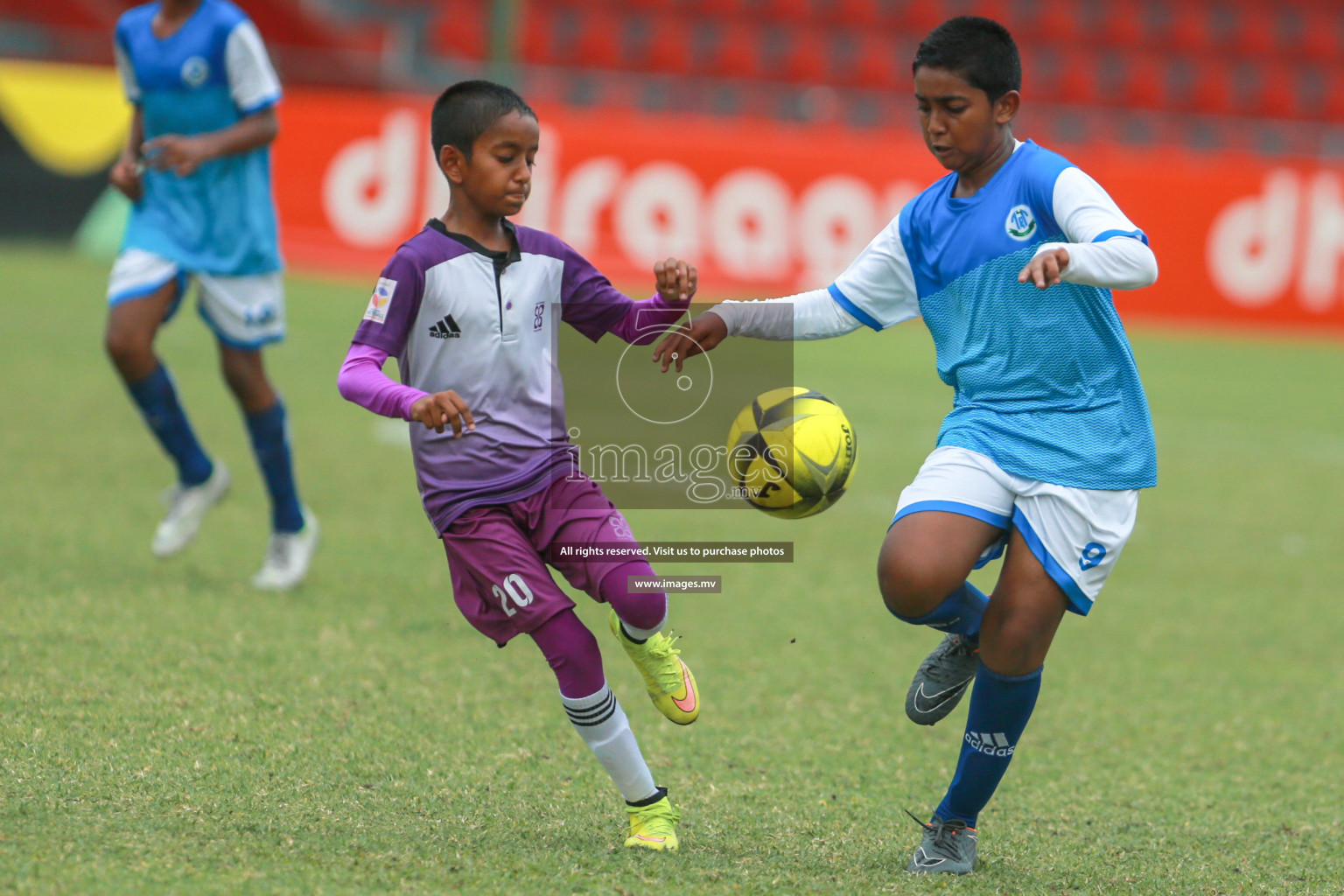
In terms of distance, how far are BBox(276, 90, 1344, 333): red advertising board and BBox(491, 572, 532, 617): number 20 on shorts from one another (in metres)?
11.9

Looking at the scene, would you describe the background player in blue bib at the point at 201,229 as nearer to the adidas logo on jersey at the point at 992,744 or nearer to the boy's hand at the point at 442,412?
the boy's hand at the point at 442,412

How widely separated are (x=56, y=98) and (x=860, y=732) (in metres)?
13.6

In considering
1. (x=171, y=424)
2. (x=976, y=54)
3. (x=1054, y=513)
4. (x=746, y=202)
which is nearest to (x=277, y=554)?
(x=171, y=424)

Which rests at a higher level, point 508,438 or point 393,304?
point 393,304

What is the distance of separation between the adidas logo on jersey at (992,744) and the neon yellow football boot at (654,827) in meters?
0.75

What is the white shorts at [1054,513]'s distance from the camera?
341 centimetres

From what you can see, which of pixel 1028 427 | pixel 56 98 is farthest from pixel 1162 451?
pixel 56 98

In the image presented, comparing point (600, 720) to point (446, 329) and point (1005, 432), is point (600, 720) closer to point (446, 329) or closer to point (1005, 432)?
point (446, 329)

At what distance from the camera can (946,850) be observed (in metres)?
3.44

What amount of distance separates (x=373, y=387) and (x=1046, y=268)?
1.48 metres

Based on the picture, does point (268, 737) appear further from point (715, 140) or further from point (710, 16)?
point (710, 16)

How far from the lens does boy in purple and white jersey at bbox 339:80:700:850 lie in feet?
11.3

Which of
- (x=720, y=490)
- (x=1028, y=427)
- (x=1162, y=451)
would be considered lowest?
(x=1162, y=451)

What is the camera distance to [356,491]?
7.67 metres
